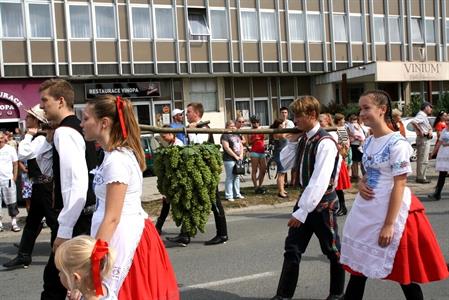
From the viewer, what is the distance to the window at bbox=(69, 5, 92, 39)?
26.8 meters

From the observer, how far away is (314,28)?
32688 millimetres

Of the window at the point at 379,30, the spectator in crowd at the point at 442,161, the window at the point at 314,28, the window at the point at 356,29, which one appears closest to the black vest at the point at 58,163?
the spectator in crowd at the point at 442,161

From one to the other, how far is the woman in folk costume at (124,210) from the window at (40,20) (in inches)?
968

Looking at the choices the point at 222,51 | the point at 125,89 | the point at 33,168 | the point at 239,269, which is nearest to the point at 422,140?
the point at 239,269

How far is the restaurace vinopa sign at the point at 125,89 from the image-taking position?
27.9 metres

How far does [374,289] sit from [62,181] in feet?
10.6

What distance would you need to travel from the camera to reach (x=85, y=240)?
2.76 meters

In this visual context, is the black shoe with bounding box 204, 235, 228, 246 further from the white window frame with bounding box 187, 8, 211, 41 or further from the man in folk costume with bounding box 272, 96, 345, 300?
the white window frame with bounding box 187, 8, 211, 41

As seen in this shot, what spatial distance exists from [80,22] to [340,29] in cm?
1521

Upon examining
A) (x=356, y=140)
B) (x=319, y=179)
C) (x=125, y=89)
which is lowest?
(x=319, y=179)

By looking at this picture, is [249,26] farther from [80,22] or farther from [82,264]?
[82,264]

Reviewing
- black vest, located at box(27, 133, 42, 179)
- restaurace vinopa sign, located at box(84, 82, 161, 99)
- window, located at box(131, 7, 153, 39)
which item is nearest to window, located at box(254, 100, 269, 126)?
restaurace vinopa sign, located at box(84, 82, 161, 99)

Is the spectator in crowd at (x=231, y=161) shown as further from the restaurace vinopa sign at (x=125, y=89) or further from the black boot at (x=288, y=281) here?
the restaurace vinopa sign at (x=125, y=89)

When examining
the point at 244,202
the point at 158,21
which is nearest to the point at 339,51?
the point at 158,21
